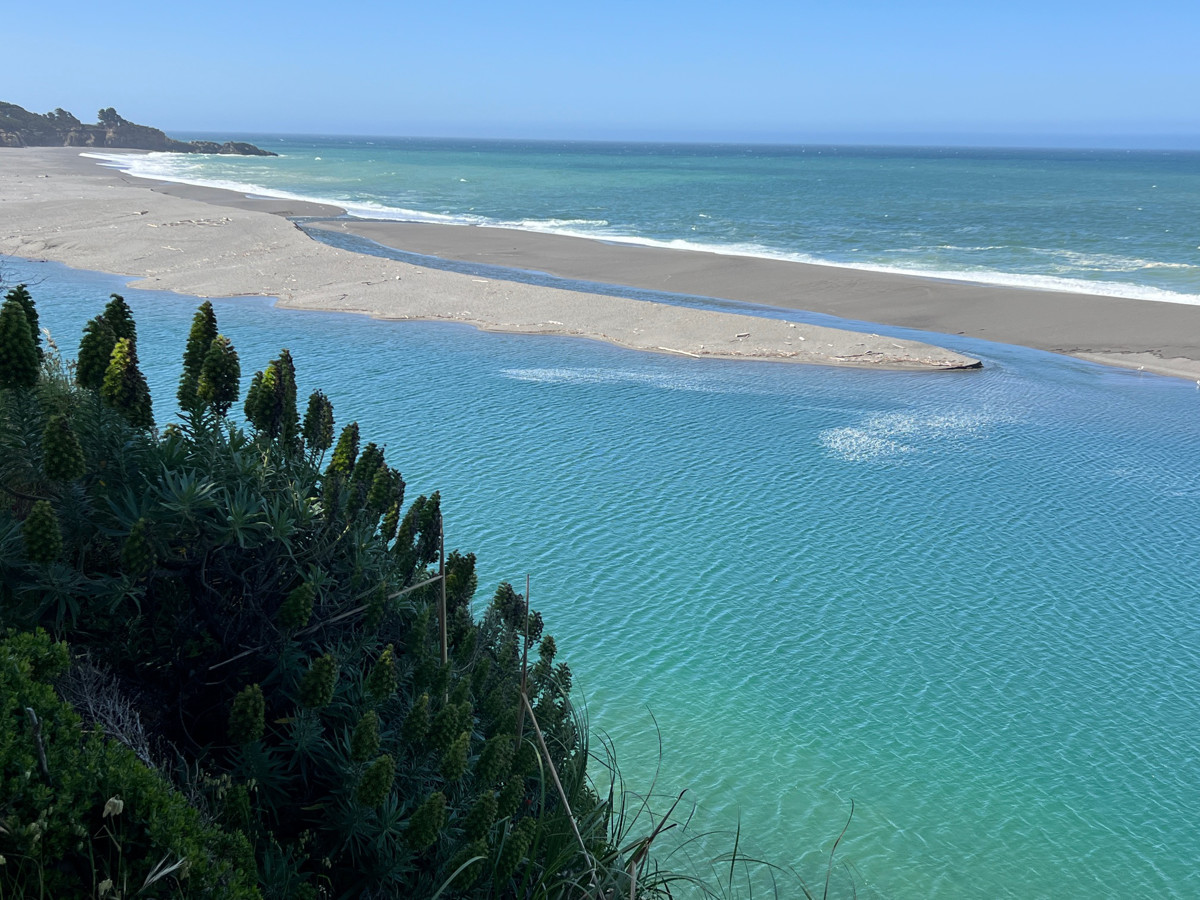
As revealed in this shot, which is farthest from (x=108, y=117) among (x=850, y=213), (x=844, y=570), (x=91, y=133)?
(x=844, y=570)

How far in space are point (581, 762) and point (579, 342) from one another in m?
14.5

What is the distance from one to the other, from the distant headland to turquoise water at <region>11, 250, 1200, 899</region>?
9547 cm

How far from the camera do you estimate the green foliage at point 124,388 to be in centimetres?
386

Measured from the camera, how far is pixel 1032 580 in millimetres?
8906

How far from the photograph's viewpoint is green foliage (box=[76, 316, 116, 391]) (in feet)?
13.1

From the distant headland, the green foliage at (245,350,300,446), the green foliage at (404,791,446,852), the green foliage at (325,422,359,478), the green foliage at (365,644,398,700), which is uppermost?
the distant headland

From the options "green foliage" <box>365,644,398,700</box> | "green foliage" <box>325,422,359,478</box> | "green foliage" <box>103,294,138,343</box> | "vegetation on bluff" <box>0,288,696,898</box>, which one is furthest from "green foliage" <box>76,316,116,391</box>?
"green foliage" <box>365,644,398,700</box>

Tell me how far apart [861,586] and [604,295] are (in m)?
15.2

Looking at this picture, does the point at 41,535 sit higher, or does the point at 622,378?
the point at 41,535

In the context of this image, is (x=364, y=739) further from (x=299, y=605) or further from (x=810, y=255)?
(x=810, y=255)

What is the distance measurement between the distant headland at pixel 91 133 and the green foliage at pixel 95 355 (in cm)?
10103

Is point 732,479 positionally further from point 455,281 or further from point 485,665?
point 455,281

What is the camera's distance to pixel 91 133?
324ft

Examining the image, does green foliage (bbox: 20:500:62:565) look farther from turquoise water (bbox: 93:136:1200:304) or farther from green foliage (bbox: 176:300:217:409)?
turquoise water (bbox: 93:136:1200:304)
